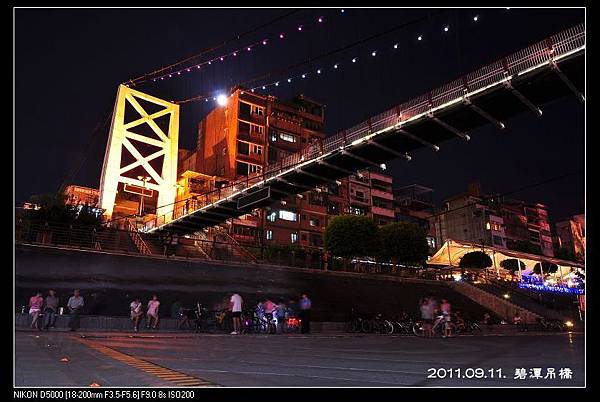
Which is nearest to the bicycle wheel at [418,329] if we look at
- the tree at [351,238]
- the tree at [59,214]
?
the tree at [59,214]

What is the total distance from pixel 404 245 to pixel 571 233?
75933mm

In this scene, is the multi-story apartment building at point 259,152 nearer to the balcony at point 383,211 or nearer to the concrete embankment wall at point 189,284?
the balcony at point 383,211

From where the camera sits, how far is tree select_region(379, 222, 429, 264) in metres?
46.6

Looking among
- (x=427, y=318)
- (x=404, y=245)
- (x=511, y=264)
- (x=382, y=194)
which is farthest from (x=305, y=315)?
(x=382, y=194)

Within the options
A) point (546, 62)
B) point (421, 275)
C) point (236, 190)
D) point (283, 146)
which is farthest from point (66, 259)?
point (283, 146)

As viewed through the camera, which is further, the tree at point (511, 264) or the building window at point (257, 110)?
the building window at point (257, 110)

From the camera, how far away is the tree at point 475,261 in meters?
47.2

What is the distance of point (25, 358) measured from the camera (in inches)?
315

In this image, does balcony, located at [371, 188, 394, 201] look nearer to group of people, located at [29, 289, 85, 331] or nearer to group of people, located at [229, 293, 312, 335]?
group of people, located at [229, 293, 312, 335]

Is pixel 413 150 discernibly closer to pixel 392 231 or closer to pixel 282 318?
pixel 282 318

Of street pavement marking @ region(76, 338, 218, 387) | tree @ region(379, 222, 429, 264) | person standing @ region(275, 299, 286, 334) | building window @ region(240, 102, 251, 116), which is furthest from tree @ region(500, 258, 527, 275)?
street pavement marking @ region(76, 338, 218, 387)

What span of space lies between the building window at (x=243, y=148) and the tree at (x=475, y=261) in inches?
1161

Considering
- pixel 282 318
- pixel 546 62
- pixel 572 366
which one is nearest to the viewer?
pixel 572 366
